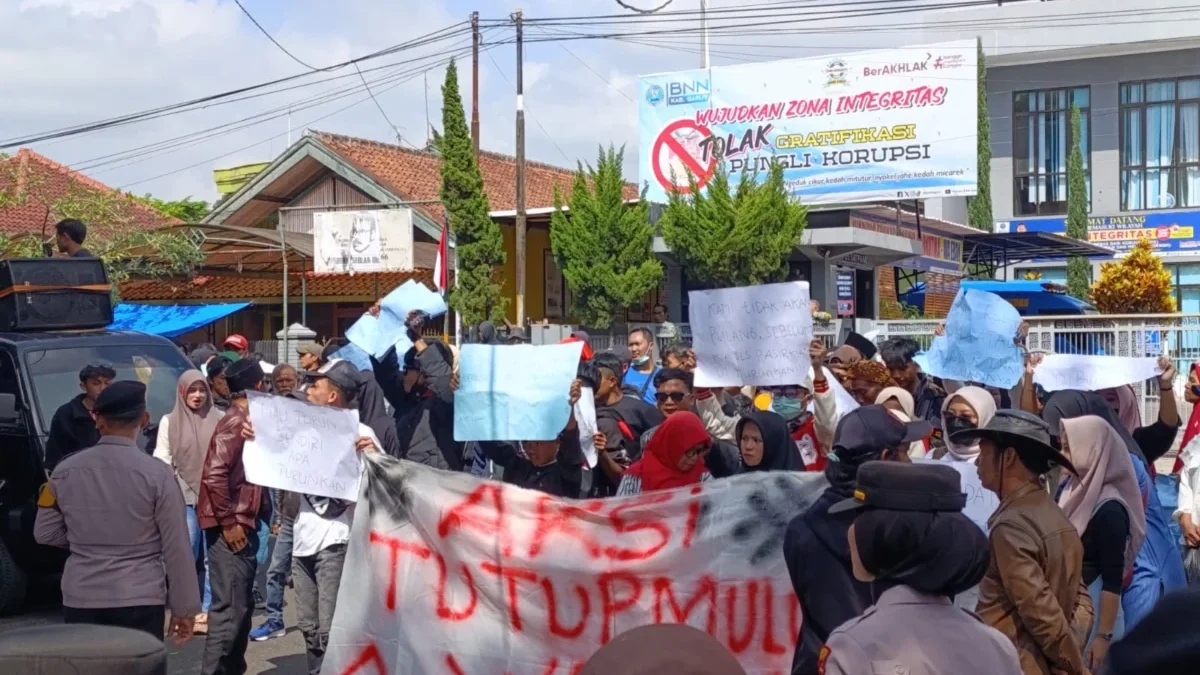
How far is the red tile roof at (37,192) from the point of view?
66.8ft

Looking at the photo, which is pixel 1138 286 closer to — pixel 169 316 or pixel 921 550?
pixel 169 316

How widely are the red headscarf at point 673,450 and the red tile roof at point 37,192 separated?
50.8 feet

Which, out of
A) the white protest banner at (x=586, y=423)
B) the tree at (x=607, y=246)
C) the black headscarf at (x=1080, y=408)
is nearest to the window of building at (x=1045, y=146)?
the tree at (x=607, y=246)

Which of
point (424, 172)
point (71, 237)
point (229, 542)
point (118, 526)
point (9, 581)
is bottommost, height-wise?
point (9, 581)

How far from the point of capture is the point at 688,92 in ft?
92.0

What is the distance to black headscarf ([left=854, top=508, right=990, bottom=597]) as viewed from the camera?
294 cm

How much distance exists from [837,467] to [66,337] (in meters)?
7.33

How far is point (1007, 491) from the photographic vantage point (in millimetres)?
4074

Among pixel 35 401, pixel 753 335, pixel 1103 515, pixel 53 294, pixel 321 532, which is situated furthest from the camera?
pixel 53 294

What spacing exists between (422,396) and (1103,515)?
4867mm

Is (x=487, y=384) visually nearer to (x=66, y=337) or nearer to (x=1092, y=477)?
(x=1092, y=477)

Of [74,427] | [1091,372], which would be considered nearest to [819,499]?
[1091,372]

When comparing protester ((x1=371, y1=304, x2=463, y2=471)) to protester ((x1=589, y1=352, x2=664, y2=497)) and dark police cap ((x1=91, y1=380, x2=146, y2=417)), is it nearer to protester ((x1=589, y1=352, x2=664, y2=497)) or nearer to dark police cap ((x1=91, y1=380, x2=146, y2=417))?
protester ((x1=589, y1=352, x2=664, y2=497))

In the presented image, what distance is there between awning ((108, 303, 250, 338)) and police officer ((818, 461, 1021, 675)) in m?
21.3
